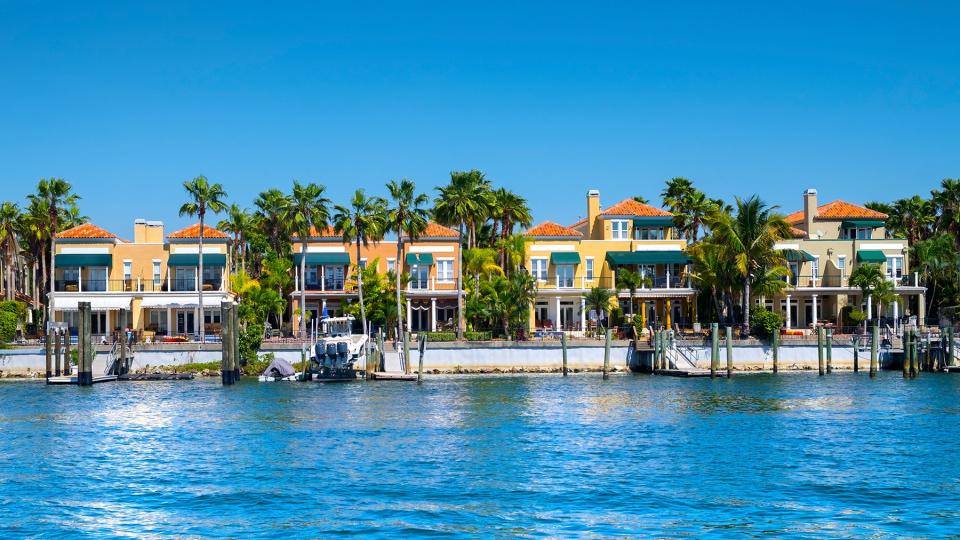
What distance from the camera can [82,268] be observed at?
3209 inches

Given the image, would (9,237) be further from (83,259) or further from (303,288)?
(303,288)

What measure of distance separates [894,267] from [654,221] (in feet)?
58.1

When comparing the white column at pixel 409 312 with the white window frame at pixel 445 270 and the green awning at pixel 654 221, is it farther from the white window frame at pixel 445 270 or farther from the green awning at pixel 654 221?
the green awning at pixel 654 221

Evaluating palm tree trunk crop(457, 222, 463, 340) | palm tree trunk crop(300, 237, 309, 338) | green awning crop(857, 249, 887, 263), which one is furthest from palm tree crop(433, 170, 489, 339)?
green awning crop(857, 249, 887, 263)

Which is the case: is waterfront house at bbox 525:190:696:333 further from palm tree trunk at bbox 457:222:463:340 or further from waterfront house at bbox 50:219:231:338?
waterfront house at bbox 50:219:231:338

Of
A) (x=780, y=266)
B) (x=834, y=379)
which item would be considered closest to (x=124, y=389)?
(x=834, y=379)

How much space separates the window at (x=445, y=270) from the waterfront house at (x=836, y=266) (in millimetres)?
21744

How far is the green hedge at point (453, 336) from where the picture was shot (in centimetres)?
7300

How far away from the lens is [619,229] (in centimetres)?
8594

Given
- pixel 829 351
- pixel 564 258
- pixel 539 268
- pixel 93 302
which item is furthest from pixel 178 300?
pixel 829 351

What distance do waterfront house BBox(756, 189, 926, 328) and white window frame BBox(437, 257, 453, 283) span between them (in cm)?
2174

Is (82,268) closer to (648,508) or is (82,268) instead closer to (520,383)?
(520,383)

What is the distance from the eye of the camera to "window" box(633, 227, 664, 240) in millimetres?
86000

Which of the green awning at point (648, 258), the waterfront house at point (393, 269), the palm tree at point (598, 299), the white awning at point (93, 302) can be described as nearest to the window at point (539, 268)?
the green awning at point (648, 258)
